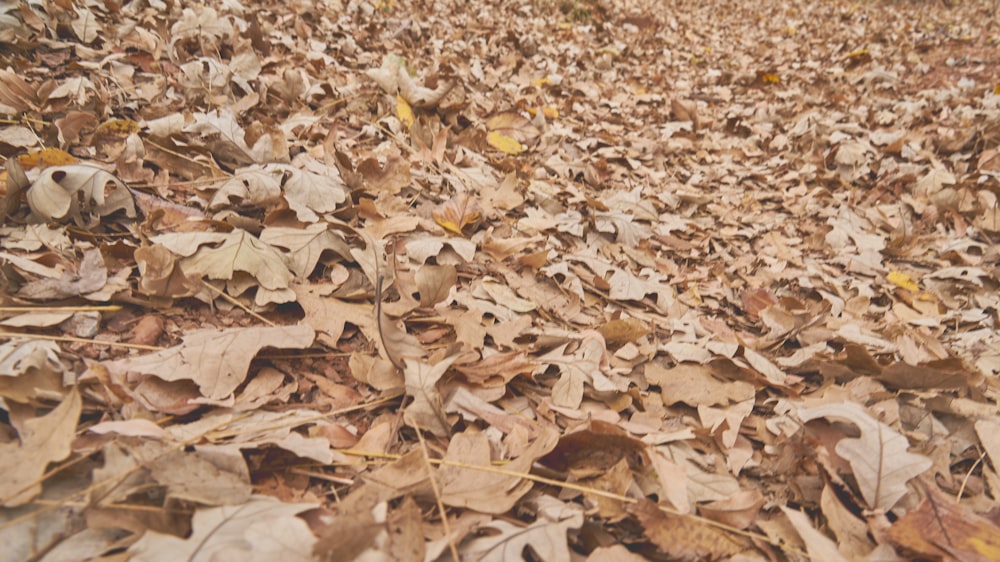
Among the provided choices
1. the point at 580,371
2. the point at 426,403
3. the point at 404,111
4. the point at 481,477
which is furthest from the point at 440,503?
the point at 404,111

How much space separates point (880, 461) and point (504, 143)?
8.37ft

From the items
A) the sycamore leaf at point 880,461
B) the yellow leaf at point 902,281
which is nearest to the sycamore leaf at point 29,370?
the sycamore leaf at point 880,461

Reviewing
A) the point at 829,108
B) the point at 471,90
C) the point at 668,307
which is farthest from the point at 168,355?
the point at 829,108

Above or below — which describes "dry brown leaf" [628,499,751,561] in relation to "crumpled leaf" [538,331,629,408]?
below

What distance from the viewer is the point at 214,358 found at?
1221 millimetres

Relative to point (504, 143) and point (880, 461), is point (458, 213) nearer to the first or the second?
point (504, 143)

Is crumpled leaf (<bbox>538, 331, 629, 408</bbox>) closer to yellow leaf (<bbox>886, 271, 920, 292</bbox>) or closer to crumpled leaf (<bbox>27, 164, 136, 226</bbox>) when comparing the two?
crumpled leaf (<bbox>27, 164, 136, 226</bbox>)

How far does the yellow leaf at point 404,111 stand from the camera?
2.88m

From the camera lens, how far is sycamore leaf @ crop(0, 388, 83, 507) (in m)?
0.84

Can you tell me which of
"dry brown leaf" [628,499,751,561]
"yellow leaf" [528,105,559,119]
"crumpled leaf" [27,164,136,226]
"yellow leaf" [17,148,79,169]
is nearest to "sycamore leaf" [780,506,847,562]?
"dry brown leaf" [628,499,751,561]

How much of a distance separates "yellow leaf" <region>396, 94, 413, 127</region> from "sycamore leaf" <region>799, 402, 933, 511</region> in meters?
2.48

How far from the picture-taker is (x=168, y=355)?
47.3 inches

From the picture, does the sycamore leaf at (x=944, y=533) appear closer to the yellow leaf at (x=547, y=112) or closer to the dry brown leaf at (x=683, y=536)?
the dry brown leaf at (x=683, y=536)

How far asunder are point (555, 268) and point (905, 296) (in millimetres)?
1604
